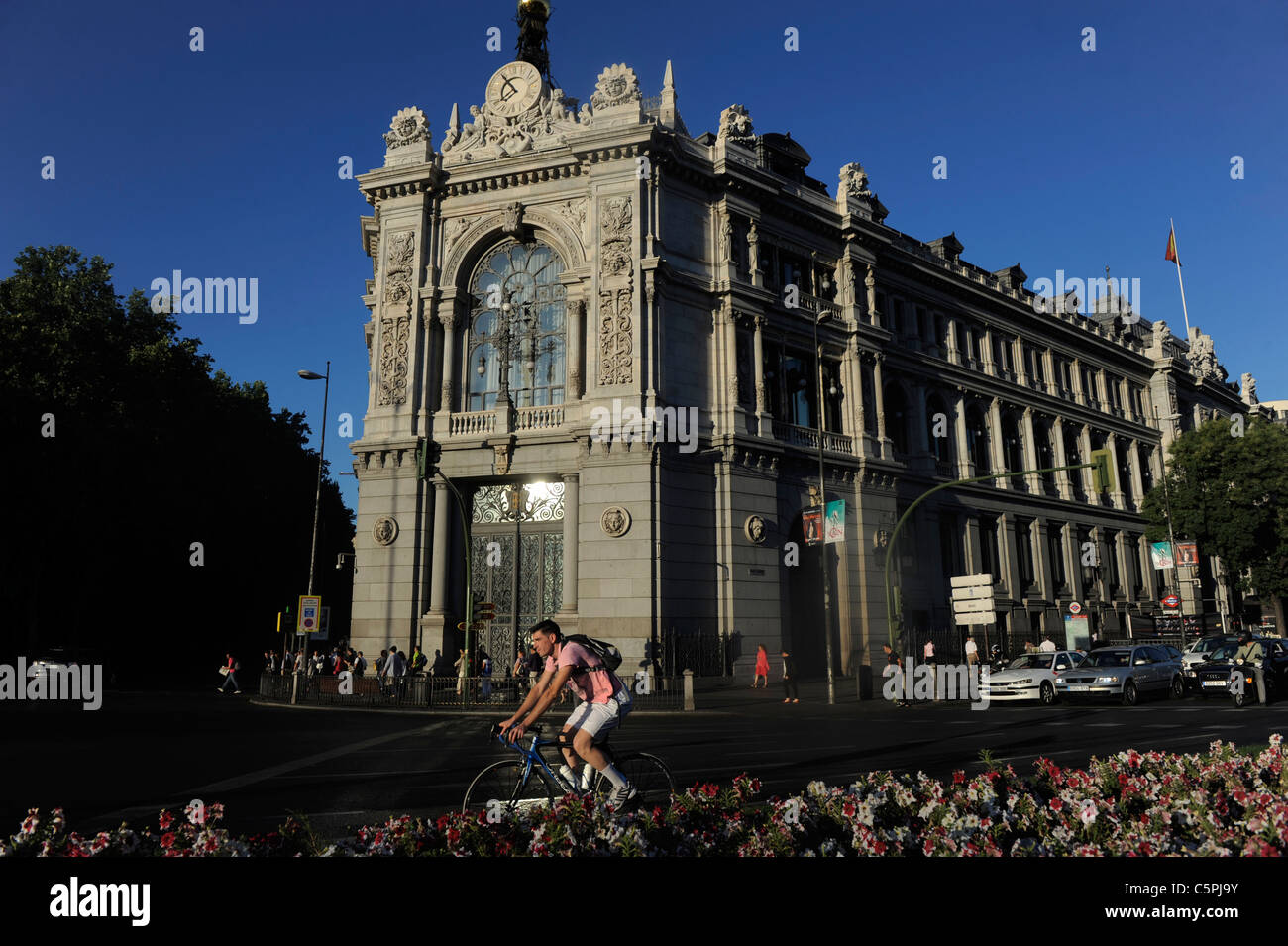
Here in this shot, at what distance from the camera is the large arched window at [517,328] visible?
2955 centimetres

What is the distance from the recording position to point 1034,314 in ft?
148

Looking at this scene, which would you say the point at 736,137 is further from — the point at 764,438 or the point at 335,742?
the point at 335,742

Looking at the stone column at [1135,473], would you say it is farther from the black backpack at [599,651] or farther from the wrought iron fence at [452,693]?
the black backpack at [599,651]

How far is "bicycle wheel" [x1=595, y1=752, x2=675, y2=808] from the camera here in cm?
662

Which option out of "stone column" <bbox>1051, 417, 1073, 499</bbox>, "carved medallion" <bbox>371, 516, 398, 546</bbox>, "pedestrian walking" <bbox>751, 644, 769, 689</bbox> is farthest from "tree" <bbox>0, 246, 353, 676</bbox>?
"stone column" <bbox>1051, 417, 1073, 499</bbox>

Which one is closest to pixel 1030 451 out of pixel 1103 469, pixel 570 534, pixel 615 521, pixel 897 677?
pixel 1103 469

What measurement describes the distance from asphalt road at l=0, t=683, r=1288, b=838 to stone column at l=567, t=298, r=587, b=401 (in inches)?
449

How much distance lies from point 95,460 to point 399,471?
1380cm

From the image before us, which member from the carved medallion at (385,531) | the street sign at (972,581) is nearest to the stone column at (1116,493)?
the street sign at (972,581)

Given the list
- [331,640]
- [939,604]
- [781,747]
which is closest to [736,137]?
[939,604]

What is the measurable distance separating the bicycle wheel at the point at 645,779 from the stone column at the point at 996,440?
126 ft

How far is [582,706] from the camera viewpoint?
6582 mm

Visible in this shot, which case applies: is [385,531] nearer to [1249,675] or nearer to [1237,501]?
[1249,675]

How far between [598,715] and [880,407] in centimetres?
2955
